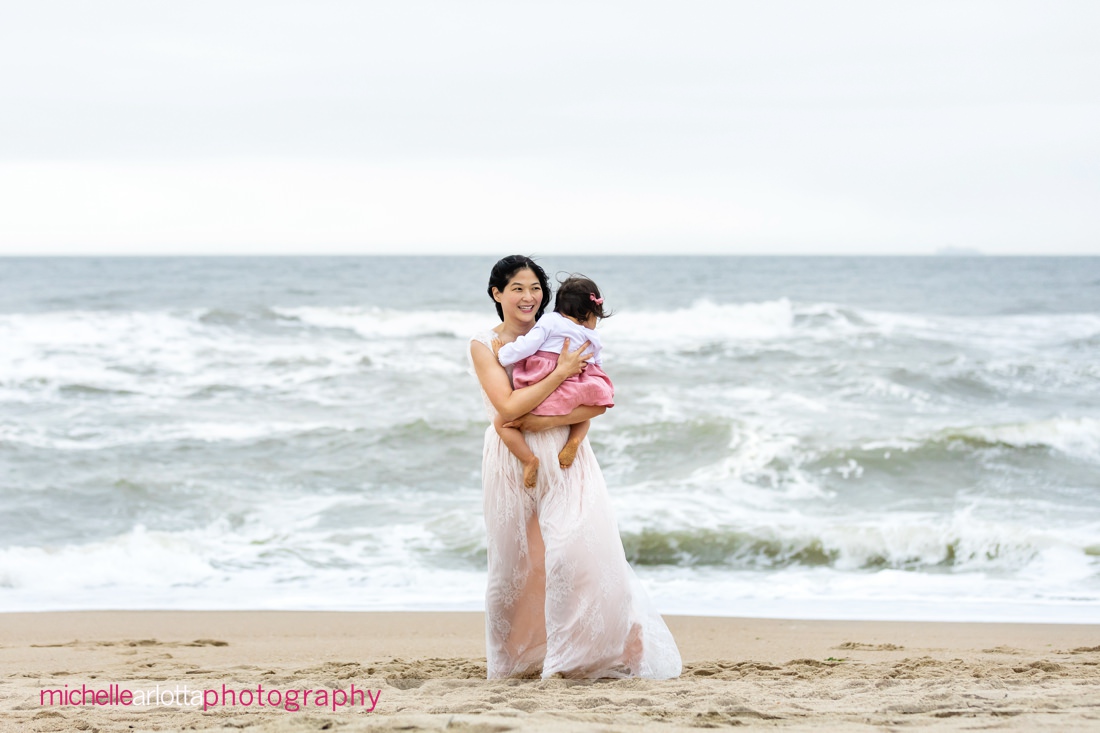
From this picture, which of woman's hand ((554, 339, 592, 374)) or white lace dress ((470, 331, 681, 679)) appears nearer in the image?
woman's hand ((554, 339, 592, 374))

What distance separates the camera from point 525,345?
4.03m

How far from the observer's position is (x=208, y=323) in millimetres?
23562

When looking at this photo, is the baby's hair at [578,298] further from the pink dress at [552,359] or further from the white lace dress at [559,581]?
the white lace dress at [559,581]

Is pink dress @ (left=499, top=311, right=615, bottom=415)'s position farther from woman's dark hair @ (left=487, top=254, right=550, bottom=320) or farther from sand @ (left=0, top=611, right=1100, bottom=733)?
sand @ (left=0, top=611, right=1100, bottom=733)

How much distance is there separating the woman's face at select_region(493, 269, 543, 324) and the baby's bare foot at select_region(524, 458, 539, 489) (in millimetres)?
631

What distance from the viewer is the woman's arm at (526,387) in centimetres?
399

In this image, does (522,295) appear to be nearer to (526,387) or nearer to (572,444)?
(526,387)

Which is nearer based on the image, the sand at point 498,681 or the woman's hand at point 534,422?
the sand at point 498,681

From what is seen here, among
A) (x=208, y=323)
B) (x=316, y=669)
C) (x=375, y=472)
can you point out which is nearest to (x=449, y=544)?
(x=375, y=472)

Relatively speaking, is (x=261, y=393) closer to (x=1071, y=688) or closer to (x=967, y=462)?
(x=967, y=462)

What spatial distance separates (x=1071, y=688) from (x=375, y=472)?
821 centimetres

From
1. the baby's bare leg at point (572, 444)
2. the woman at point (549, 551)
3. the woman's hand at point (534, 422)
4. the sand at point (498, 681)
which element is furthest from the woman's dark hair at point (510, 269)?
→ the sand at point (498, 681)

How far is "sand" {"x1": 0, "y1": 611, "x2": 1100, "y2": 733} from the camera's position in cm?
328

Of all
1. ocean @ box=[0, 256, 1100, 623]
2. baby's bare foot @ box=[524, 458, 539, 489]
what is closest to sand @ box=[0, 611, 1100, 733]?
ocean @ box=[0, 256, 1100, 623]
